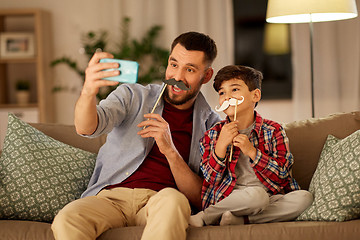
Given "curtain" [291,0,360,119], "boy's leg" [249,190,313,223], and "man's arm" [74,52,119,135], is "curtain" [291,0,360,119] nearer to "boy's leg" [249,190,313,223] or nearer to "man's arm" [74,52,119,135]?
A: "boy's leg" [249,190,313,223]

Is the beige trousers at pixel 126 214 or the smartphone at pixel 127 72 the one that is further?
the beige trousers at pixel 126 214

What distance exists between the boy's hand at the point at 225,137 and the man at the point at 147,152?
0.17 m

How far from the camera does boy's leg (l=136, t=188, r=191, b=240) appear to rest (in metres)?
1.75

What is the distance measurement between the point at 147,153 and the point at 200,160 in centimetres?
25

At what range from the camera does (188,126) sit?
2.36 m

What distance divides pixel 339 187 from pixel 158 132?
29.3 inches

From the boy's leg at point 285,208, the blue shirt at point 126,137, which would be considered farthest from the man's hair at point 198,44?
the boy's leg at point 285,208

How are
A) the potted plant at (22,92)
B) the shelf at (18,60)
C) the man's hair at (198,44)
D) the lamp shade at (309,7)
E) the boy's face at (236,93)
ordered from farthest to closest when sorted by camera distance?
1. the potted plant at (22,92)
2. the shelf at (18,60)
3. the lamp shade at (309,7)
4. the man's hair at (198,44)
5. the boy's face at (236,93)

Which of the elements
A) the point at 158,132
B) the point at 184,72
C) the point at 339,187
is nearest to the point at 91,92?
the point at 158,132

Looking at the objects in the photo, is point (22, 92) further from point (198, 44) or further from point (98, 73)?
point (98, 73)

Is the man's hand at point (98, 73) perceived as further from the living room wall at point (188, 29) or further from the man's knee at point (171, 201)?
the living room wall at point (188, 29)

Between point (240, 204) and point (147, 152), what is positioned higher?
point (147, 152)

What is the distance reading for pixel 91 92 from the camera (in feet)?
5.91

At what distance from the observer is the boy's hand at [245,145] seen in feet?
6.79
